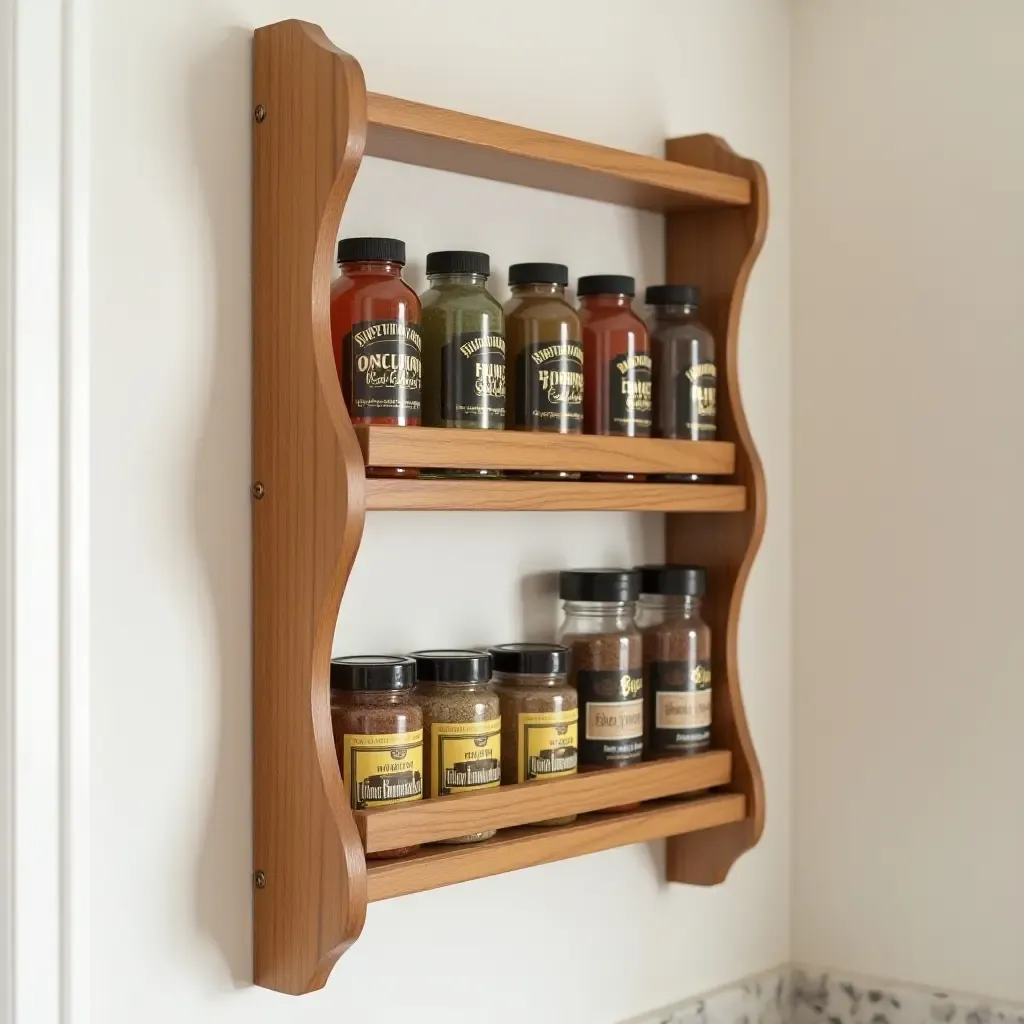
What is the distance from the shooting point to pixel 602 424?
4.77 feet

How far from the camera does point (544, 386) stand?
1.37 metres

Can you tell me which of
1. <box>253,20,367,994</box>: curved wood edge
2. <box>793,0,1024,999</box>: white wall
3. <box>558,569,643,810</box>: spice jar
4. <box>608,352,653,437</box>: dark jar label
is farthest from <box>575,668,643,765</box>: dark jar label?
<box>793,0,1024,999</box>: white wall

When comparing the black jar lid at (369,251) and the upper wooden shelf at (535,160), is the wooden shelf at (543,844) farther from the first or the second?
the upper wooden shelf at (535,160)

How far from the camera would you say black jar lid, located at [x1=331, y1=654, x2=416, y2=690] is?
122cm

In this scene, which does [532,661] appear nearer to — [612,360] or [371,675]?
[371,675]

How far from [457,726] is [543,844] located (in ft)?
0.51

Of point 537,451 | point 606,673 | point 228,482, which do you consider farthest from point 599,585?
point 228,482

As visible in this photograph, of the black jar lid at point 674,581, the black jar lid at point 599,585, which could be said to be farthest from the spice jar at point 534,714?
the black jar lid at point 674,581

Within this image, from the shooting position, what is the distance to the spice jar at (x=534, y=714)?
1.36m

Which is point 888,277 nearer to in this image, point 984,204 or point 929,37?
point 984,204

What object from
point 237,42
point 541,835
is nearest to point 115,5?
point 237,42

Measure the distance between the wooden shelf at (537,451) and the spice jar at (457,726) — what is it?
18cm

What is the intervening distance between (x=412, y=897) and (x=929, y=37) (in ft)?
3.82

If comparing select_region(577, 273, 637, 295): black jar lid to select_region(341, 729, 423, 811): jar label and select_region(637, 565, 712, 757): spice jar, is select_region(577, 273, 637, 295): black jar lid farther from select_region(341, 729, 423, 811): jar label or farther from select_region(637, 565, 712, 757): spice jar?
select_region(341, 729, 423, 811): jar label
